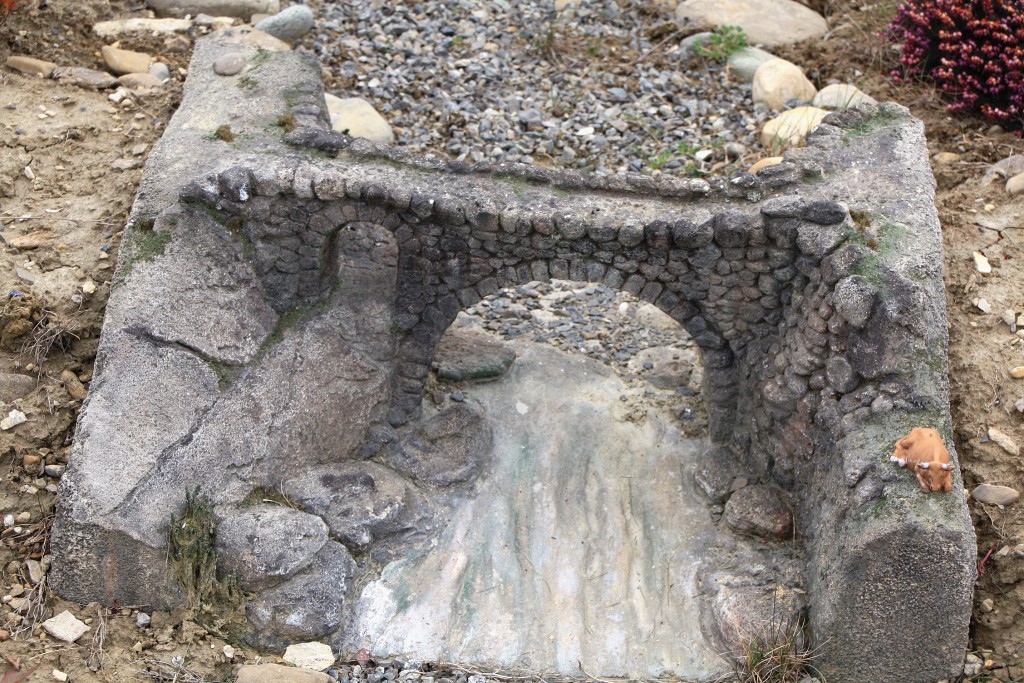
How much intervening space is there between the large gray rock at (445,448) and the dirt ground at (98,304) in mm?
2065

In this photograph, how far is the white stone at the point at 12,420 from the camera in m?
8.94

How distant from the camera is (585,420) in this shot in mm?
10227

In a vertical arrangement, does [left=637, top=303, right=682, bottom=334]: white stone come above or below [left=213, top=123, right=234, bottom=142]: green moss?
below

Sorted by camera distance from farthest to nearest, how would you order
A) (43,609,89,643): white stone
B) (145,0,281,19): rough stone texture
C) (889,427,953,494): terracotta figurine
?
1. (145,0,281,19): rough stone texture
2. (43,609,89,643): white stone
3. (889,427,953,494): terracotta figurine

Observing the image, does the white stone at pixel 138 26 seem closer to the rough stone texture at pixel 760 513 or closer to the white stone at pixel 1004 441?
the rough stone texture at pixel 760 513

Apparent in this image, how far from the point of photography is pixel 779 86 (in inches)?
500

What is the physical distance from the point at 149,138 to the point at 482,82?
3.58 meters

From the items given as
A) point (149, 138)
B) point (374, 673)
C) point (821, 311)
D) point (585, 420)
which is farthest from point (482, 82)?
point (374, 673)

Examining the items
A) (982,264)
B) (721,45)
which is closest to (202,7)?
(721,45)

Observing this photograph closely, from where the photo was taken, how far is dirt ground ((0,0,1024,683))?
8.27m

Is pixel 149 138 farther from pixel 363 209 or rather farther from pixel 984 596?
pixel 984 596

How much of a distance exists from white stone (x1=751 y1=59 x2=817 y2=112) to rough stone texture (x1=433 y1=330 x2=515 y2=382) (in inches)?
165

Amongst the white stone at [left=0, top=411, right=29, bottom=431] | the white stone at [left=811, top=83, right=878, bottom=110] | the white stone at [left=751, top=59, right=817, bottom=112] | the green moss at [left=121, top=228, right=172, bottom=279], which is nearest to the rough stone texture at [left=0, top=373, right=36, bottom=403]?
the white stone at [left=0, top=411, right=29, bottom=431]

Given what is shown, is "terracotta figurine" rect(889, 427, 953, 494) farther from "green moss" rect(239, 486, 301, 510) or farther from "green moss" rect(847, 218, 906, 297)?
"green moss" rect(239, 486, 301, 510)
